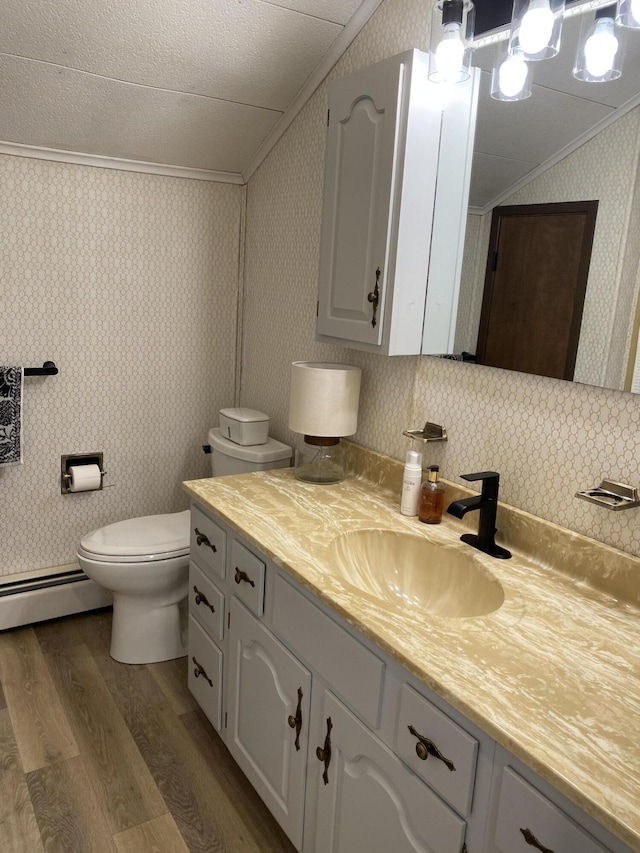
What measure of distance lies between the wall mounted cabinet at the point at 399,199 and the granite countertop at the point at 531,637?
48cm

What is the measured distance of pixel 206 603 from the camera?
1.99m

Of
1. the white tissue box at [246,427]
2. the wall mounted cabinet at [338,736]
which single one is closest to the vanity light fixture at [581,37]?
the wall mounted cabinet at [338,736]

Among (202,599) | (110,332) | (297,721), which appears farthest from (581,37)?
(110,332)

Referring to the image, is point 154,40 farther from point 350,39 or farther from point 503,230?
point 503,230

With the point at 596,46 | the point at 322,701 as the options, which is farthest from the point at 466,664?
the point at 596,46

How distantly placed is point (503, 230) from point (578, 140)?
26 cm

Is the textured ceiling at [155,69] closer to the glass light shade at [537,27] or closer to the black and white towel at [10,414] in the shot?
the glass light shade at [537,27]

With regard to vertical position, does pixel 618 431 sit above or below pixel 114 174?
below

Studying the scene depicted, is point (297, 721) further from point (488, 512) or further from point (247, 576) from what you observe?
point (488, 512)

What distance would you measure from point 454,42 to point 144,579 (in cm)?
183

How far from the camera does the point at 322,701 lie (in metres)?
1.42

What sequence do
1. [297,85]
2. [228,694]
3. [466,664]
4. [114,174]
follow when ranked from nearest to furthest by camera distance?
[466,664]
[228,694]
[297,85]
[114,174]

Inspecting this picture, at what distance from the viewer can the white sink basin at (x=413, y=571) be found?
1.54 m

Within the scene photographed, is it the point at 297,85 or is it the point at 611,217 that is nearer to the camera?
the point at 611,217
